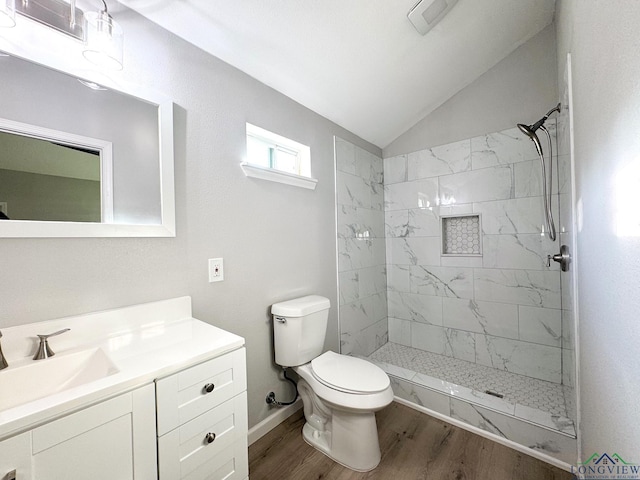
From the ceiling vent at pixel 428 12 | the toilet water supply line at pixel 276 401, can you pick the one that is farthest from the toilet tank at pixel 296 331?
the ceiling vent at pixel 428 12

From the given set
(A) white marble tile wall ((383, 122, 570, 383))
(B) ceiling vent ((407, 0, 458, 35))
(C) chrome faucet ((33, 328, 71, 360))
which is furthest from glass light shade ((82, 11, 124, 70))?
(A) white marble tile wall ((383, 122, 570, 383))

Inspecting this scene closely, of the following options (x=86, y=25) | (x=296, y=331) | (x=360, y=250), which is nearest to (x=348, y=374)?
(x=296, y=331)

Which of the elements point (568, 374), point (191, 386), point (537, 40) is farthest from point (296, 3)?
point (568, 374)

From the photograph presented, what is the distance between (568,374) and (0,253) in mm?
3077

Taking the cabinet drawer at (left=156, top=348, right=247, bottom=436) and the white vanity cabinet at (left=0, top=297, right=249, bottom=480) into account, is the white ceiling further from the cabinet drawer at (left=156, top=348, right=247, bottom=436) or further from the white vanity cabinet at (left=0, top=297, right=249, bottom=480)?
the cabinet drawer at (left=156, top=348, right=247, bottom=436)

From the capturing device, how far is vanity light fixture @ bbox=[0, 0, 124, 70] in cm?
98

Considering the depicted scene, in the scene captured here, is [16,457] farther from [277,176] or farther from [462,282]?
[462,282]

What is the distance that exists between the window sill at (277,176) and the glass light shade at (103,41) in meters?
0.69

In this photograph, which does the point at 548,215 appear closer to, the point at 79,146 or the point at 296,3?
the point at 296,3

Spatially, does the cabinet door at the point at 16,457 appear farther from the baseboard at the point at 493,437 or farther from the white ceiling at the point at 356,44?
the baseboard at the point at 493,437

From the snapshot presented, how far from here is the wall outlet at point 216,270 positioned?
1478 mm

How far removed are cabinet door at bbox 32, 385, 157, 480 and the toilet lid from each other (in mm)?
873

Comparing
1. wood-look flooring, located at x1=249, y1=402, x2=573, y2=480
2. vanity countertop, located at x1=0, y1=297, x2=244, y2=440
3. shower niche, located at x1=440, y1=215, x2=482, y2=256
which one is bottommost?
wood-look flooring, located at x1=249, y1=402, x2=573, y2=480

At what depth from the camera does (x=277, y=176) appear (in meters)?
1.80
